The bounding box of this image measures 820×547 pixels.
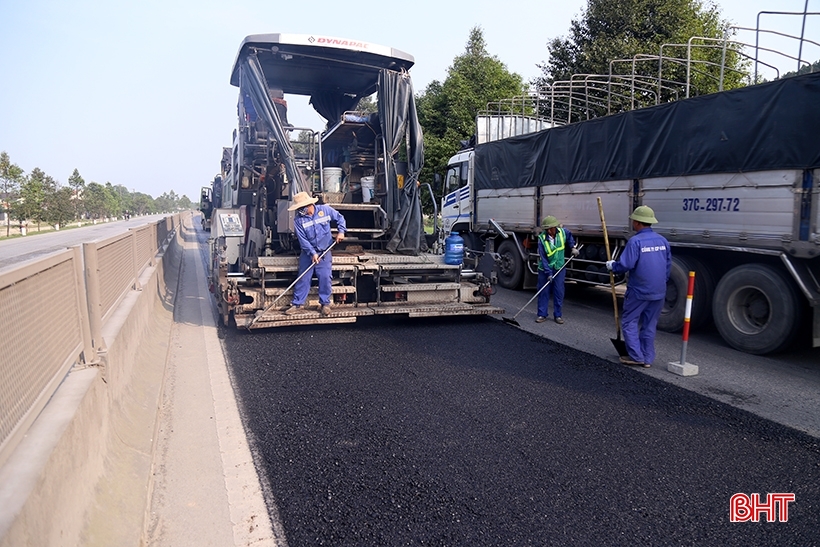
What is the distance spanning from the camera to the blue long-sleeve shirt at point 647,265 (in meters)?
5.91

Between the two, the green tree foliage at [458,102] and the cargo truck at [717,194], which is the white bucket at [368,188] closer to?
the cargo truck at [717,194]

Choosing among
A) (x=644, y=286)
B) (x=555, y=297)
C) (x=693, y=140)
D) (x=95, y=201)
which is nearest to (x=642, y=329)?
(x=644, y=286)

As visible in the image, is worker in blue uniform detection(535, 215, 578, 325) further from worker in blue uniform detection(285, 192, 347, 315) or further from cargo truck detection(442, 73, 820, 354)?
worker in blue uniform detection(285, 192, 347, 315)

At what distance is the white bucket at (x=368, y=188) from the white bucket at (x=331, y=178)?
0.39m

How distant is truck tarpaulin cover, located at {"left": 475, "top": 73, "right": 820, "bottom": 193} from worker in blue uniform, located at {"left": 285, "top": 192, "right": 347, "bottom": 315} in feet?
14.7

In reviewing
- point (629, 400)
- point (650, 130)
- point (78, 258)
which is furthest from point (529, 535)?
point (650, 130)

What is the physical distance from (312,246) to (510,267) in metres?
5.53

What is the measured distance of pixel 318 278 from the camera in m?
7.22

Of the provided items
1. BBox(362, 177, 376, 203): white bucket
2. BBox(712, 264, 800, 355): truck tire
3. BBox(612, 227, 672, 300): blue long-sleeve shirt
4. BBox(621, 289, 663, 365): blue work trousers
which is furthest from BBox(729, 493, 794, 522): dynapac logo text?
BBox(362, 177, 376, 203): white bucket

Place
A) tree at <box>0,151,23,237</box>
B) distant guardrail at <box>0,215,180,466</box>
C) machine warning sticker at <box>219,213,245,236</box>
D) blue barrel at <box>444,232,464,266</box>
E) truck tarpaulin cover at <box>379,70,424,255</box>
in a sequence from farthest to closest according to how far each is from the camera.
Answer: tree at <box>0,151,23,237</box> < machine warning sticker at <box>219,213,245,236</box> < blue barrel at <box>444,232,464,266</box> < truck tarpaulin cover at <box>379,70,424,255</box> < distant guardrail at <box>0,215,180,466</box>

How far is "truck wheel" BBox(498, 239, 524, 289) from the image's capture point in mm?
11312

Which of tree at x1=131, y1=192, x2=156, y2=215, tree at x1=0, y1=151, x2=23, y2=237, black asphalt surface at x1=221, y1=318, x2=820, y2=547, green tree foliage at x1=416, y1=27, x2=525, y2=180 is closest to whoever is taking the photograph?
black asphalt surface at x1=221, y1=318, x2=820, y2=547

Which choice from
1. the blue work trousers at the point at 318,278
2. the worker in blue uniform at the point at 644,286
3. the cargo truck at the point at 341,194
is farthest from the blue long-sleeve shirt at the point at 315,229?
the worker in blue uniform at the point at 644,286

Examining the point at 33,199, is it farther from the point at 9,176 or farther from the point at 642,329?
the point at 642,329
